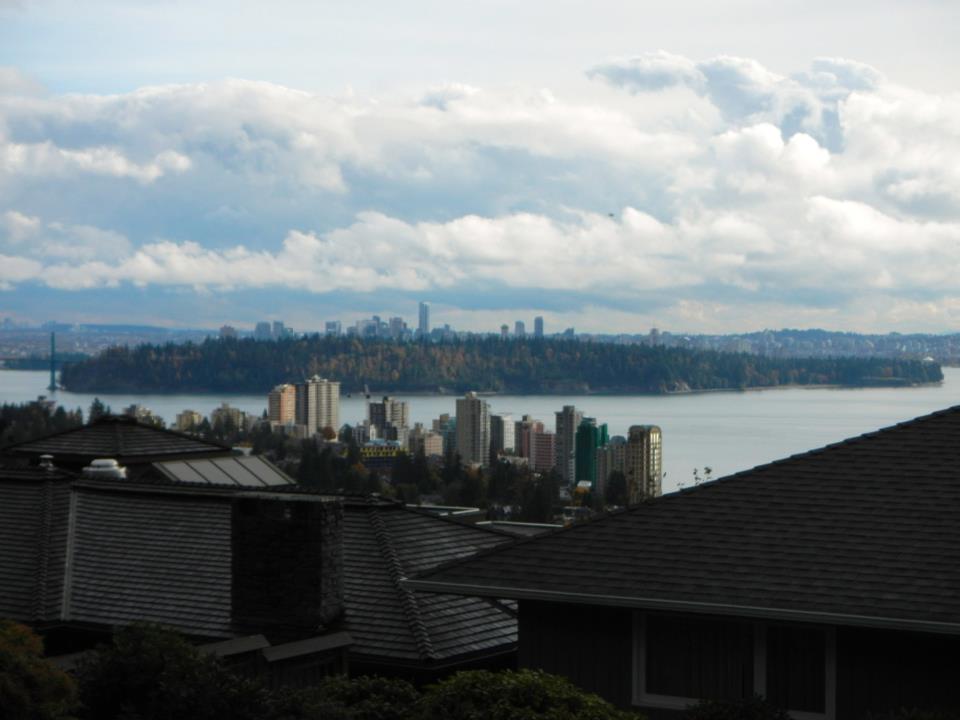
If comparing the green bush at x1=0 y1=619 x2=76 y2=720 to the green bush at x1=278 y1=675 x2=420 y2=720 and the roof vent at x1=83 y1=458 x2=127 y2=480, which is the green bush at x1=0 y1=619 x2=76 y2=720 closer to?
the green bush at x1=278 y1=675 x2=420 y2=720

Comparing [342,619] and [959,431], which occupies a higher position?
[959,431]

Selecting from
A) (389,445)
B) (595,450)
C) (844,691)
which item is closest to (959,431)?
(844,691)

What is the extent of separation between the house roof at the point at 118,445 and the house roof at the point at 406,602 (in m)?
6.12

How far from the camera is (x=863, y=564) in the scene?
8.24 meters

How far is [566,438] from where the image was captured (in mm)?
105938

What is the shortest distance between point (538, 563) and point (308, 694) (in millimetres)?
2178

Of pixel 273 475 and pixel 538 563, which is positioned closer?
pixel 538 563

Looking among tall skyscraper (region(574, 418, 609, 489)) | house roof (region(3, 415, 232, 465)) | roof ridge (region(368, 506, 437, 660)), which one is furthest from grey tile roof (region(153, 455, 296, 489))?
tall skyscraper (region(574, 418, 609, 489))

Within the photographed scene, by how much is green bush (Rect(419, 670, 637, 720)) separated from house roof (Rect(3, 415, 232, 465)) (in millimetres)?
12114

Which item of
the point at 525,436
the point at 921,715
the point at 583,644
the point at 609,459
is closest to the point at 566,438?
the point at 525,436

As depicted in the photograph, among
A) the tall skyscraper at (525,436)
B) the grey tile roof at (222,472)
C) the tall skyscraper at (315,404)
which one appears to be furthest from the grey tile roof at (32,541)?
the tall skyscraper at (315,404)

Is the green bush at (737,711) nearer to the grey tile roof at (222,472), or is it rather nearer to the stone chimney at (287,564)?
the stone chimney at (287,564)

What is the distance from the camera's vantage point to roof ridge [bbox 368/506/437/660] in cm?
1102

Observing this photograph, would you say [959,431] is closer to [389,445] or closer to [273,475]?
[273,475]
